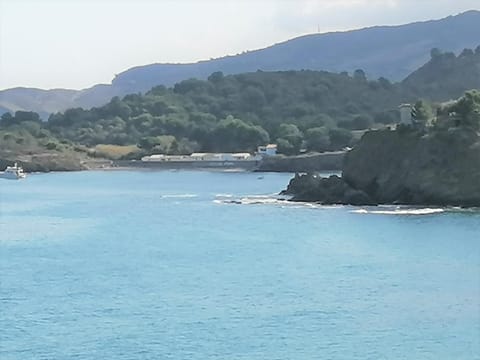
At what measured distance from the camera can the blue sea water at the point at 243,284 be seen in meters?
14.6

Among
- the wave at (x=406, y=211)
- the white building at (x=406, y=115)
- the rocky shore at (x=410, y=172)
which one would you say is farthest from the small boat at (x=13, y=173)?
the wave at (x=406, y=211)

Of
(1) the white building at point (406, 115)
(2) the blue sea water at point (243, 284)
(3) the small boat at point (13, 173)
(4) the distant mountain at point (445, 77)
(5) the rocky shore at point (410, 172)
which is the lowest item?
(2) the blue sea water at point (243, 284)

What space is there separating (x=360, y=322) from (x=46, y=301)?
5488mm

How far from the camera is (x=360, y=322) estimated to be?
618 inches

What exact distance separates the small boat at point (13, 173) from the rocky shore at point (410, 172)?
124 ft

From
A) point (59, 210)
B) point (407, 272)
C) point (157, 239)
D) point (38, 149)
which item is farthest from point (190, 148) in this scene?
point (407, 272)

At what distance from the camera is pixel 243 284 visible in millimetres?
19422

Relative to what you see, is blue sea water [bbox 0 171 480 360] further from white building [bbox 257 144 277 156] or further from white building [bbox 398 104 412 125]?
white building [bbox 257 144 277 156]

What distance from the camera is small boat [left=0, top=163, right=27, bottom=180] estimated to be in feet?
233

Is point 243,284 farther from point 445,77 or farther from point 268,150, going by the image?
point 445,77

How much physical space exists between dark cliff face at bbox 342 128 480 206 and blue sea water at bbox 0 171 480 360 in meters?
1.69

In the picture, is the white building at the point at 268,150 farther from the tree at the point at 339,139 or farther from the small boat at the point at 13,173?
the small boat at the point at 13,173

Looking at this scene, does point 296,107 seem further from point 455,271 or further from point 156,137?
point 455,271

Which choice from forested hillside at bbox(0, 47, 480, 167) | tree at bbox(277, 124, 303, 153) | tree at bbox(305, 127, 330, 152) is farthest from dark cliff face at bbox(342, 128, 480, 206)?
forested hillside at bbox(0, 47, 480, 167)
